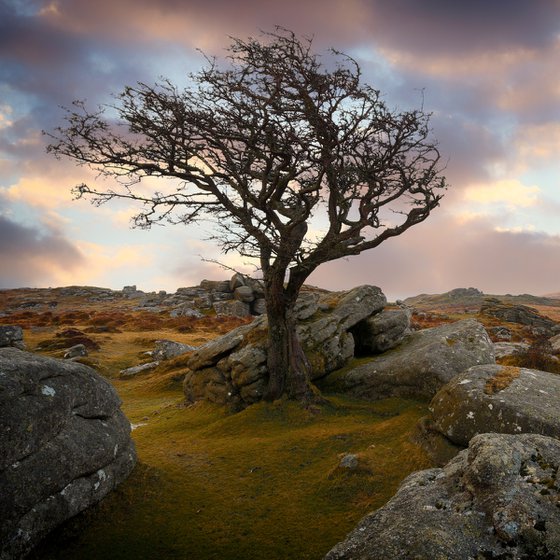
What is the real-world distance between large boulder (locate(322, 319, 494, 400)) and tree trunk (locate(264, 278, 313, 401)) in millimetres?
2472

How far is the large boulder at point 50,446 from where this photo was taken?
296 inches

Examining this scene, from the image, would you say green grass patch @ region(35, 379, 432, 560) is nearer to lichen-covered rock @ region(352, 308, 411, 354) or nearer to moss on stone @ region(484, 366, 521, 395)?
moss on stone @ region(484, 366, 521, 395)

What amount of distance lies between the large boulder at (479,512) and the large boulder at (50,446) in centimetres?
602

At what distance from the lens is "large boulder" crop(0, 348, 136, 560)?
7.52 metres

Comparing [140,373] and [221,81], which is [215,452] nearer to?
[221,81]

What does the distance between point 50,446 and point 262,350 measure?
1128cm

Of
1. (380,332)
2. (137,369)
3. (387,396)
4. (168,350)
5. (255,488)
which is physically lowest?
(255,488)

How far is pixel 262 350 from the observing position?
18984 mm

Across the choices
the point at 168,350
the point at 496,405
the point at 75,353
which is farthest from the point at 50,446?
the point at 168,350

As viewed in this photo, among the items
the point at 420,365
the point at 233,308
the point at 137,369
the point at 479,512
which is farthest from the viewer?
the point at 233,308

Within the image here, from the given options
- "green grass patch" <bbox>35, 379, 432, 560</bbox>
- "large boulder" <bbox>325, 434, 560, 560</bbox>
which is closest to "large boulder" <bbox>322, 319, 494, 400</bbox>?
"green grass patch" <bbox>35, 379, 432, 560</bbox>

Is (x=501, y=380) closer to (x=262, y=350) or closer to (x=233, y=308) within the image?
(x=262, y=350)

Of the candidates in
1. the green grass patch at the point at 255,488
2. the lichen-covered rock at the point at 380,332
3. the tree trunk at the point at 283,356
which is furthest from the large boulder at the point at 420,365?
the tree trunk at the point at 283,356

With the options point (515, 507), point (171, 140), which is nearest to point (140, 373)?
point (171, 140)
